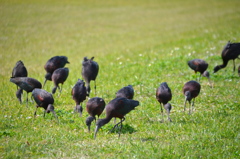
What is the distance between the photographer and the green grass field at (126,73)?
26.3 ft

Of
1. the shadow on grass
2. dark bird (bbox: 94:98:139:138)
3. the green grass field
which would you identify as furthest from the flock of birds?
the green grass field

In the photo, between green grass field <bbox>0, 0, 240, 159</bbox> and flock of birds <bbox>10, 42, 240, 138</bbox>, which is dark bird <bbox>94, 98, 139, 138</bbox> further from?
green grass field <bbox>0, 0, 240, 159</bbox>

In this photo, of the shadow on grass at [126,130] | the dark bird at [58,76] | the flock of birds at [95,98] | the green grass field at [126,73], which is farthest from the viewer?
the dark bird at [58,76]

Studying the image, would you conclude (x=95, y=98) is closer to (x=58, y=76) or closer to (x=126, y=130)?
(x=126, y=130)

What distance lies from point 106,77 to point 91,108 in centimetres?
621

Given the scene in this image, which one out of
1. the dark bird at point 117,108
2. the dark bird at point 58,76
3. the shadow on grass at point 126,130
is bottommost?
the shadow on grass at point 126,130

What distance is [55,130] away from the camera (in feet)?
30.3

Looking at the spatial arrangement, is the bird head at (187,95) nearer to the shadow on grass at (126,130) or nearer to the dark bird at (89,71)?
the shadow on grass at (126,130)

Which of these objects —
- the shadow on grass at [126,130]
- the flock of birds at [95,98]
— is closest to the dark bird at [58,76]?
the flock of birds at [95,98]

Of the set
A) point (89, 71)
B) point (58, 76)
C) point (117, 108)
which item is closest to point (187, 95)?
point (117, 108)

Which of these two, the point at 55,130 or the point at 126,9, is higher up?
the point at 126,9

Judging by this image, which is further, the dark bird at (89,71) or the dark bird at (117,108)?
the dark bird at (89,71)

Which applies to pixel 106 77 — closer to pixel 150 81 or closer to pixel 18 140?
pixel 150 81

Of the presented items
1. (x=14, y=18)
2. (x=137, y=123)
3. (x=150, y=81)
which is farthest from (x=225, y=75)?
(x=14, y=18)
